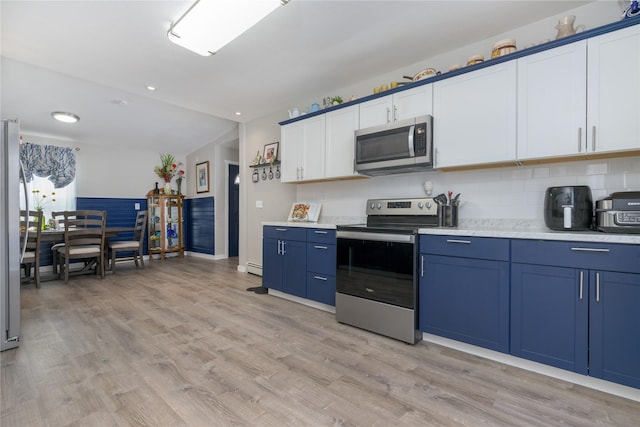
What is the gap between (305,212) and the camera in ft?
12.5

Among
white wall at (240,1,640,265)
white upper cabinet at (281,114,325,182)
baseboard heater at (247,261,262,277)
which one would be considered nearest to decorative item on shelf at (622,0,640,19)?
white wall at (240,1,640,265)

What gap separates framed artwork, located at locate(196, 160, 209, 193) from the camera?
6535 millimetres

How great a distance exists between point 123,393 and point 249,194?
349 centimetres

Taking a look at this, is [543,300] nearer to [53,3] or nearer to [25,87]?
[53,3]

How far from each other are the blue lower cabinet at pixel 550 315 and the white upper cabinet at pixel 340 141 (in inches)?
67.8

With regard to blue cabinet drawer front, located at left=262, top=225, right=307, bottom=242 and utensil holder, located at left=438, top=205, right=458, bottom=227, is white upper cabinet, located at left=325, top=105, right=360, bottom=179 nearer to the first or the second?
blue cabinet drawer front, located at left=262, top=225, right=307, bottom=242

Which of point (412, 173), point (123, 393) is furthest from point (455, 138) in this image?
point (123, 393)

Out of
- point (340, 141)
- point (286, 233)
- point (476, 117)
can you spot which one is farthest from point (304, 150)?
point (476, 117)

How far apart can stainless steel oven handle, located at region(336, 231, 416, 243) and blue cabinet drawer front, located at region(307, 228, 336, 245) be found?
159mm

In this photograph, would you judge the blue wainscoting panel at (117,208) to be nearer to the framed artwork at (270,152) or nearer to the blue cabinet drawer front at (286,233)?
the framed artwork at (270,152)

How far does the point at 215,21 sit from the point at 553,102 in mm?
2410

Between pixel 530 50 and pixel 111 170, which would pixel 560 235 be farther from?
pixel 111 170

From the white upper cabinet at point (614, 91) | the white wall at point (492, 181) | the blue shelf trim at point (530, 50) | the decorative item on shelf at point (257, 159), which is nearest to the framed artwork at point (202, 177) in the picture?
the decorative item on shelf at point (257, 159)

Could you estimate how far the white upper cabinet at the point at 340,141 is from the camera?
3.03 metres
